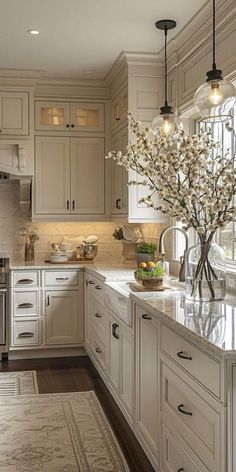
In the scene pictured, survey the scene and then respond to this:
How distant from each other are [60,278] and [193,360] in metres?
3.17

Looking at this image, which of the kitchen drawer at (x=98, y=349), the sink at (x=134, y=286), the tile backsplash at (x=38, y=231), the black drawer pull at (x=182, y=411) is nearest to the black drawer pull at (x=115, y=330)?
the sink at (x=134, y=286)

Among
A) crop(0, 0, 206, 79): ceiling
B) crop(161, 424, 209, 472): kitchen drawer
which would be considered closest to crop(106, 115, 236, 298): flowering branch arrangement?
crop(161, 424, 209, 472): kitchen drawer

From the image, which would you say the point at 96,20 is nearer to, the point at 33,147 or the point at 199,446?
the point at 33,147

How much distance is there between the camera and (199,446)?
2.01m

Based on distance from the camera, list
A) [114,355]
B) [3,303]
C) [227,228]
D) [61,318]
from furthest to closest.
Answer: [61,318], [3,303], [114,355], [227,228]

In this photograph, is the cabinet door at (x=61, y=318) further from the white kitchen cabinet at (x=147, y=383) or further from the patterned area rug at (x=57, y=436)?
the white kitchen cabinet at (x=147, y=383)

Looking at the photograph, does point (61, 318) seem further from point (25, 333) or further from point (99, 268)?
point (99, 268)

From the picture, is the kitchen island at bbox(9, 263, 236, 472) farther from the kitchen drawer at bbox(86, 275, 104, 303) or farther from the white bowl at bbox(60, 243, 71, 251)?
the white bowl at bbox(60, 243, 71, 251)

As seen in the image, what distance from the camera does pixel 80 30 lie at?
389cm

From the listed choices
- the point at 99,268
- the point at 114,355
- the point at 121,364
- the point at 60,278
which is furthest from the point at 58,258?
the point at 121,364

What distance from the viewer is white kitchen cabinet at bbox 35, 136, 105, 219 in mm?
5340

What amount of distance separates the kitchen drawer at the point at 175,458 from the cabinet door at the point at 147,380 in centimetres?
15

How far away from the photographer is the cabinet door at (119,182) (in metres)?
4.78

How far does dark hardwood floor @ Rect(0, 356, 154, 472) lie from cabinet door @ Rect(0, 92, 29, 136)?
222 centimetres
